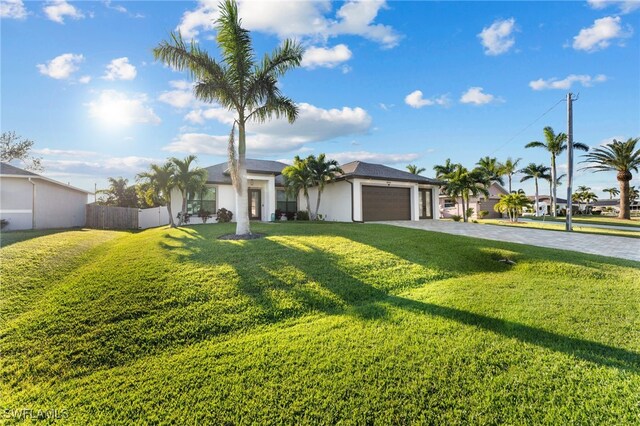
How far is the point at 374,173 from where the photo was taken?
21.0m

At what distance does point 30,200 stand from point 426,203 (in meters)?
26.1

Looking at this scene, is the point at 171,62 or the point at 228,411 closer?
the point at 228,411

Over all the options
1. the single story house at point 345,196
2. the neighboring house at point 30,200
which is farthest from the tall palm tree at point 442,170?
the neighboring house at point 30,200

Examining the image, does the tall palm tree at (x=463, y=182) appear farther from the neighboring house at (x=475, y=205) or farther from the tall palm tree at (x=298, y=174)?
the neighboring house at (x=475, y=205)

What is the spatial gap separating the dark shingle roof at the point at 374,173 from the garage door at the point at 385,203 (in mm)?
952

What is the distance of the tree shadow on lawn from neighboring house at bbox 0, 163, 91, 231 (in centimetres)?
1193

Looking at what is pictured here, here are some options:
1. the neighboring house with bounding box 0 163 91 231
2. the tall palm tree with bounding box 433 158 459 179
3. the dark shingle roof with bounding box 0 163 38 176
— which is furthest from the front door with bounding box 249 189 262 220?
the tall palm tree with bounding box 433 158 459 179

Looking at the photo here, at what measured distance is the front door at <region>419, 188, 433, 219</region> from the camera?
23.6m

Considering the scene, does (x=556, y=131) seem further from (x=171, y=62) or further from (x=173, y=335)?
(x=173, y=335)

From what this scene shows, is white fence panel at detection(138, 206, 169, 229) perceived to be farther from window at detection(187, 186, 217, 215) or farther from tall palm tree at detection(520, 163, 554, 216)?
tall palm tree at detection(520, 163, 554, 216)

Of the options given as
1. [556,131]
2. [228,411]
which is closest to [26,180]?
[228,411]

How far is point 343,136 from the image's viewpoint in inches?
787

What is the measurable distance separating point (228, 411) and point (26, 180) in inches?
773

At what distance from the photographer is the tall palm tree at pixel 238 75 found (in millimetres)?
10469
